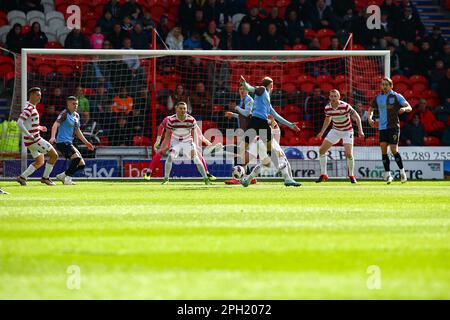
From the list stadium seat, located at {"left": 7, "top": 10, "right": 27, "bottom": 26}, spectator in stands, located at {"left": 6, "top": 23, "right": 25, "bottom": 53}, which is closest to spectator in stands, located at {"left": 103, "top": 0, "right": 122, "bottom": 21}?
stadium seat, located at {"left": 7, "top": 10, "right": 27, "bottom": 26}

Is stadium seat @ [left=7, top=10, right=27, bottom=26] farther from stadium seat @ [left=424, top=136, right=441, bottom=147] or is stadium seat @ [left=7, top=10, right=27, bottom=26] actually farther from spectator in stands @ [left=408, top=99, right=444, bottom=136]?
stadium seat @ [left=424, top=136, right=441, bottom=147]

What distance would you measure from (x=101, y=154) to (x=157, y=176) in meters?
1.58

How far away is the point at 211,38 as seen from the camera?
28750 mm

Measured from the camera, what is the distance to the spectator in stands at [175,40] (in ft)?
93.2

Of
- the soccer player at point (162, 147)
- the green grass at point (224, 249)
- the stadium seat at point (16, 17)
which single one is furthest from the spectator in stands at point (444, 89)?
the green grass at point (224, 249)

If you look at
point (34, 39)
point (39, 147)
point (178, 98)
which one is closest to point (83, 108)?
point (178, 98)

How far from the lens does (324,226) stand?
9945mm

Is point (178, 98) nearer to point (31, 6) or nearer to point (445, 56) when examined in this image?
point (31, 6)

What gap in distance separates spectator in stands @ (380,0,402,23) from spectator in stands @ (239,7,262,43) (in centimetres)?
485

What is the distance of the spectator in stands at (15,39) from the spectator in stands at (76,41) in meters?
1.32

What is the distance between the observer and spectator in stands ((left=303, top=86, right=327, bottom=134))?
27.4m

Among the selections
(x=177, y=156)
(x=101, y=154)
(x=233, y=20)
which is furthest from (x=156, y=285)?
(x=233, y=20)

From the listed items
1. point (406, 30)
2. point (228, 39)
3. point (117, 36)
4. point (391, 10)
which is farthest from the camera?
point (391, 10)

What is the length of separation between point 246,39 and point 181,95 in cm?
332
